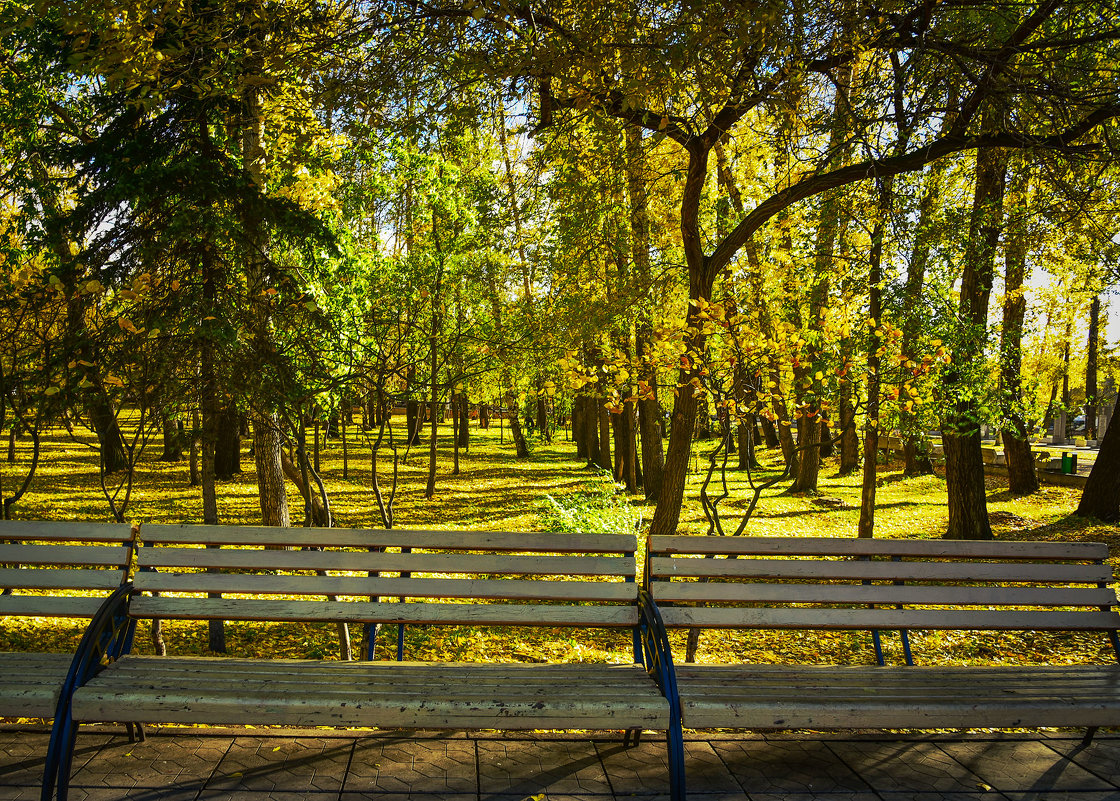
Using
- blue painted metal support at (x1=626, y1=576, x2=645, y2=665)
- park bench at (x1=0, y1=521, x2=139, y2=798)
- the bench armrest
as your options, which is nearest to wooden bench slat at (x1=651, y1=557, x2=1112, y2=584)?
blue painted metal support at (x1=626, y1=576, x2=645, y2=665)

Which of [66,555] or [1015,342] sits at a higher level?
[1015,342]

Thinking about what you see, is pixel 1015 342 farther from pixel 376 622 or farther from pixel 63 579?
pixel 63 579

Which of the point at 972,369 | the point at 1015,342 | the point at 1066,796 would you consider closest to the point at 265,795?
the point at 1066,796

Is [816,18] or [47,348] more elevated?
[816,18]

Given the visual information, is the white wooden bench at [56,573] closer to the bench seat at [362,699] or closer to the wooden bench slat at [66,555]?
the wooden bench slat at [66,555]

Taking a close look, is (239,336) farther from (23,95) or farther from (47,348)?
(23,95)

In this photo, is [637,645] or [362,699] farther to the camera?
[637,645]

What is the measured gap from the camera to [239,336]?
528cm

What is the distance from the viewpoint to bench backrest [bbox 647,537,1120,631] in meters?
3.51

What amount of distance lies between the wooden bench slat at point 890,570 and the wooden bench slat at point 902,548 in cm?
5

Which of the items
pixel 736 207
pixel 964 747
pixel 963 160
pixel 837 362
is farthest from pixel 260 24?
pixel 736 207

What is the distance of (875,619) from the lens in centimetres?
355

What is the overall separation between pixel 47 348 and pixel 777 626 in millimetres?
4726

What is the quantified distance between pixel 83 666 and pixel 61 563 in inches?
32.0
